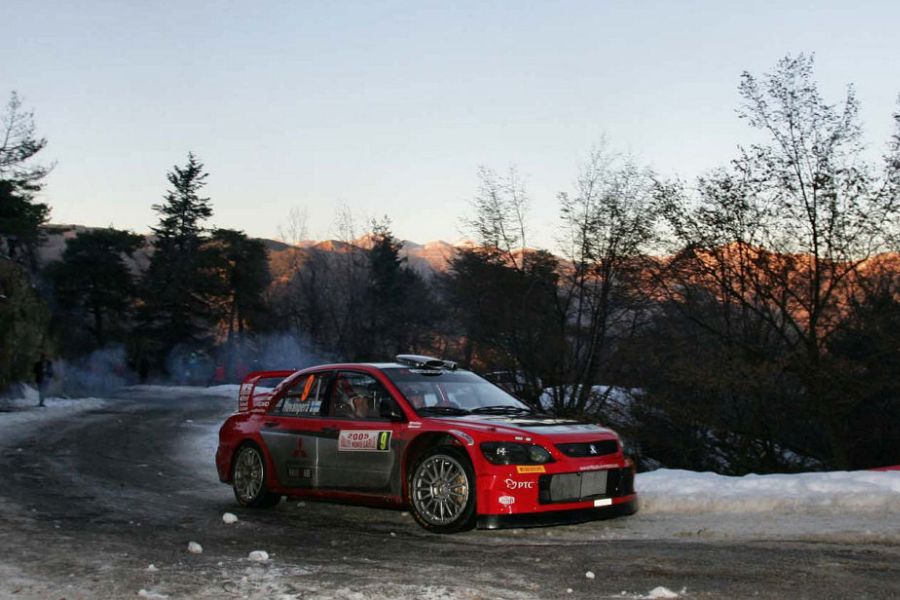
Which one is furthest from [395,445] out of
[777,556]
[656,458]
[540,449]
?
[656,458]

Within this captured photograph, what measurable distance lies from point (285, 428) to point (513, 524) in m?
3.16

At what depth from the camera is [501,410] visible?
8305mm

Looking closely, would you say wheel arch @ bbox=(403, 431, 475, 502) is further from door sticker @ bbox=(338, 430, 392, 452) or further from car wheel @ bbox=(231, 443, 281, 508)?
car wheel @ bbox=(231, 443, 281, 508)

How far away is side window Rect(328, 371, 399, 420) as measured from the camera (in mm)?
8133

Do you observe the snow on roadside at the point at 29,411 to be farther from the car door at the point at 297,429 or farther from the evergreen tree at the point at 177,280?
the evergreen tree at the point at 177,280

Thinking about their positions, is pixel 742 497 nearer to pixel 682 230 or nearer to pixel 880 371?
pixel 880 371

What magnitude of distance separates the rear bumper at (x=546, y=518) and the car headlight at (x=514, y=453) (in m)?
0.42

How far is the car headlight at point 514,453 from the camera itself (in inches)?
277

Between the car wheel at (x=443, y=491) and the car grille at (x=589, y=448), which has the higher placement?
the car grille at (x=589, y=448)

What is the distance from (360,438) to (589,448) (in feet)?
7.17

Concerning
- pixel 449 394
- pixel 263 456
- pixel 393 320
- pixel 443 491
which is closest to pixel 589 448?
pixel 443 491

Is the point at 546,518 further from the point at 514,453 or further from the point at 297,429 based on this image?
the point at 297,429

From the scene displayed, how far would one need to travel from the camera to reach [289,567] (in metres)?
5.85

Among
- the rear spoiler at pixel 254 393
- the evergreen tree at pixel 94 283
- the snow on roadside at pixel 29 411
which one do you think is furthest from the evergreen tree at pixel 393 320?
the rear spoiler at pixel 254 393
